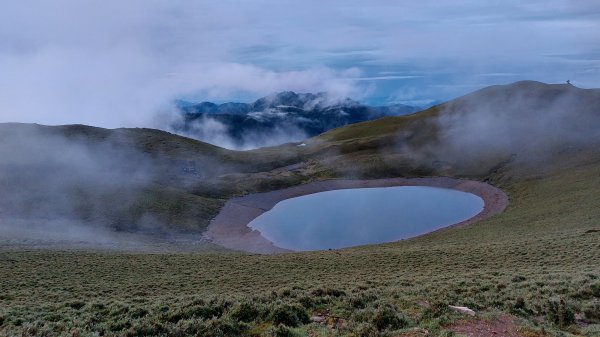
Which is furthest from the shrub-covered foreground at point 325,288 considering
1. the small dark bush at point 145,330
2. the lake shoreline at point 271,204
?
the lake shoreline at point 271,204

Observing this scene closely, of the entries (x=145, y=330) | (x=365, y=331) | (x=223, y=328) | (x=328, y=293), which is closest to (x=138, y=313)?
(x=145, y=330)

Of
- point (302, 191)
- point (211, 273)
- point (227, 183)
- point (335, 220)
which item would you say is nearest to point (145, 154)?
point (227, 183)

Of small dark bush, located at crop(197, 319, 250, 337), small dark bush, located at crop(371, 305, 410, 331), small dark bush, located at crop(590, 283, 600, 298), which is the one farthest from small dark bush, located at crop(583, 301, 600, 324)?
small dark bush, located at crop(197, 319, 250, 337)

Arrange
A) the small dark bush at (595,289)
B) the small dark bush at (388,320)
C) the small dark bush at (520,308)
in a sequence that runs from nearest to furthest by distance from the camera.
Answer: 1. the small dark bush at (388,320)
2. the small dark bush at (520,308)
3. the small dark bush at (595,289)

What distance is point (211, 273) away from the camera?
26781mm

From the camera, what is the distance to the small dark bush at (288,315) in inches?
472

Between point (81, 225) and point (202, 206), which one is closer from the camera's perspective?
point (81, 225)

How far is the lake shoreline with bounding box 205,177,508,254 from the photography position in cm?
5128

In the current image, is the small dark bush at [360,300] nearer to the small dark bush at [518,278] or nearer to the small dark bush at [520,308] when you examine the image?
the small dark bush at [520,308]

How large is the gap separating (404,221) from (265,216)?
66.9ft

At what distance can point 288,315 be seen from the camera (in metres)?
Answer: 12.2

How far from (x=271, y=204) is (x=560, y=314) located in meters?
61.5

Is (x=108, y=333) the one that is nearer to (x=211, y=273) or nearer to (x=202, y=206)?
(x=211, y=273)

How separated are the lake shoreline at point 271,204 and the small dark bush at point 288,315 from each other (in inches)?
1314
